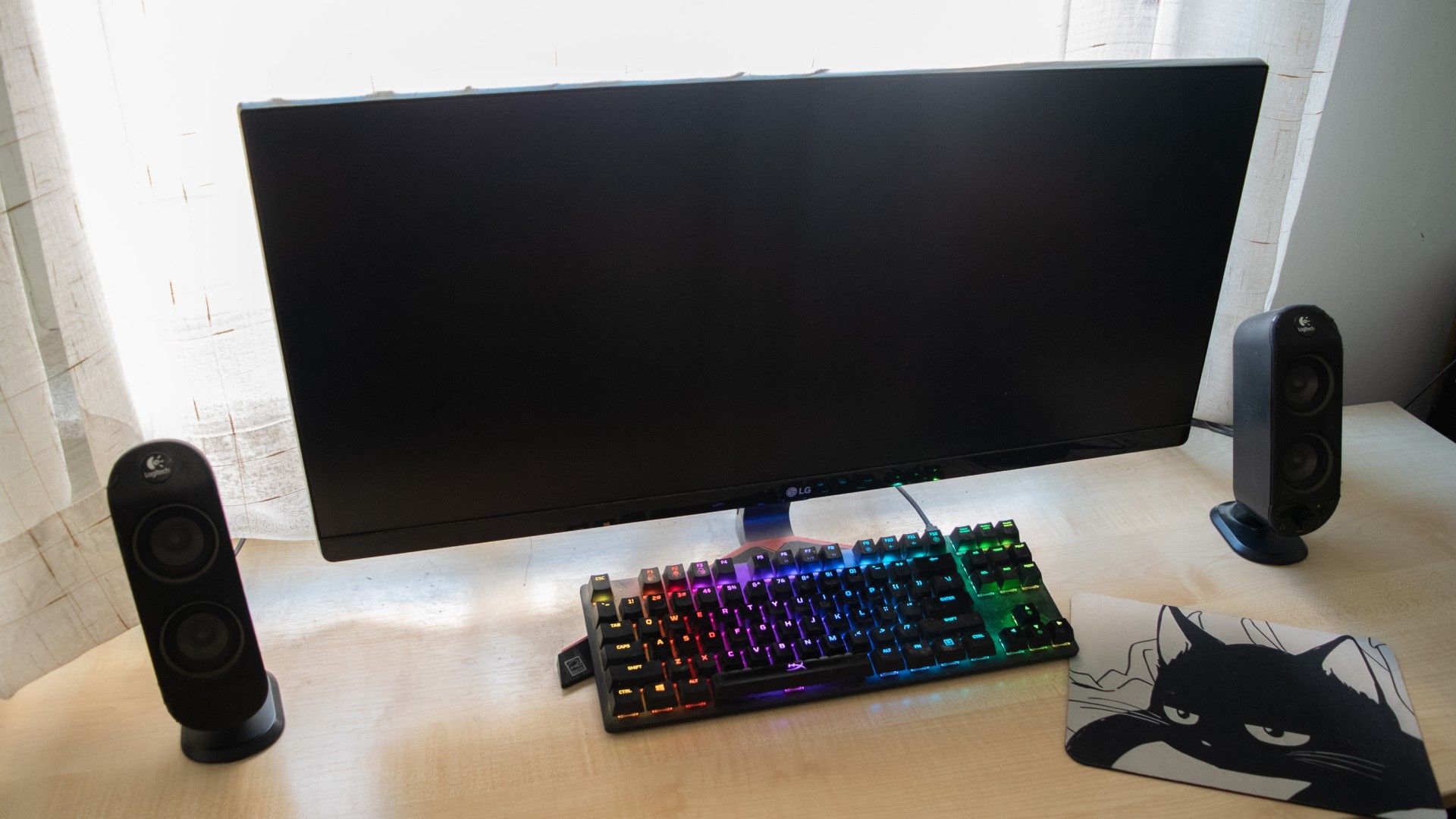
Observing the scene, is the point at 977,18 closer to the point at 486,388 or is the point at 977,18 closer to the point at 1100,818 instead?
the point at 486,388

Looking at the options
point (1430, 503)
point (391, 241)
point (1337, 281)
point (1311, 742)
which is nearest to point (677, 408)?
point (391, 241)

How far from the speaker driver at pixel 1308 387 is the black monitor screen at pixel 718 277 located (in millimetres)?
96

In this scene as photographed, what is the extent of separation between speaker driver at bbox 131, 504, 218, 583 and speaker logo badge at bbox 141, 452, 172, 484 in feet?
0.07

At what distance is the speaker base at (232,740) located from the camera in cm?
73

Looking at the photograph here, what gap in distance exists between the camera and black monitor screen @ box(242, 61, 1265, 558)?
2.27 feet

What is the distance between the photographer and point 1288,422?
3.00 feet

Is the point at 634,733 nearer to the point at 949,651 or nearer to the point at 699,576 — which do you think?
the point at 699,576

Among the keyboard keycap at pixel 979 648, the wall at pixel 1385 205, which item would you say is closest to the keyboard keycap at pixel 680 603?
the keyboard keycap at pixel 979 648

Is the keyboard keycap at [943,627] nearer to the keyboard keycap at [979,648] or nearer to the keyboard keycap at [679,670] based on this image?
the keyboard keycap at [979,648]

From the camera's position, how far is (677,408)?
80cm

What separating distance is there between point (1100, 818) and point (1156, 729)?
102 millimetres

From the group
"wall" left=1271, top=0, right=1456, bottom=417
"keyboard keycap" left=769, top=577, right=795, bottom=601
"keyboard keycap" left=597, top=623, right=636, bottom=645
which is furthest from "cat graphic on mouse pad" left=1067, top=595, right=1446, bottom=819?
"wall" left=1271, top=0, right=1456, bottom=417

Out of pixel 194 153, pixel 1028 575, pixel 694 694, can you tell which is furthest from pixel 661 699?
pixel 194 153

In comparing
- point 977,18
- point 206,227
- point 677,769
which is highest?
point 977,18
